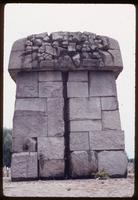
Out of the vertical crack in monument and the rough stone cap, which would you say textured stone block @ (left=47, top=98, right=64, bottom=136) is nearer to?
the vertical crack in monument

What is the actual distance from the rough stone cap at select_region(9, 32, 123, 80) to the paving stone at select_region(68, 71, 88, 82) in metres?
0.14

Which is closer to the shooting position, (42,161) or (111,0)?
(111,0)

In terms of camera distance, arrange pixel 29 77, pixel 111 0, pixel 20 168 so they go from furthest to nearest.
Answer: pixel 29 77 → pixel 20 168 → pixel 111 0

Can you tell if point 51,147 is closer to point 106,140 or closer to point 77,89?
point 106,140

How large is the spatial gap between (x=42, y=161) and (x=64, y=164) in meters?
0.43

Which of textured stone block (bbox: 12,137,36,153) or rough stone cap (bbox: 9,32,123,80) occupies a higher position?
rough stone cap (bbox: 9,32,123,80)

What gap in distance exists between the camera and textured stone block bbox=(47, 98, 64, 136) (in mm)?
9406

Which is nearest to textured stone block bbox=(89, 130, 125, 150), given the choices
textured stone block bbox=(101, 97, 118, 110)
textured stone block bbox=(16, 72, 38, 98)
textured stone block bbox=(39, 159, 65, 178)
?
textured stone block bbox=(101, 97, 118, 110)

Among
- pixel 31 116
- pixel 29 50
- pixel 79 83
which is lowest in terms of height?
pixel 31 116

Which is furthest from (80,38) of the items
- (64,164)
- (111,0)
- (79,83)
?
(111,0)

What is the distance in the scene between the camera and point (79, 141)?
9.37 m

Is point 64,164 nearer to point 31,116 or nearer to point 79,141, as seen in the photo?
point 79,141

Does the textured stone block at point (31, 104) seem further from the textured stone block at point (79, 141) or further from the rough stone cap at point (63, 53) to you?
the textured stone block at point (79, 141)

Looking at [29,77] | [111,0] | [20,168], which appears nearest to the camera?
[111,0]
